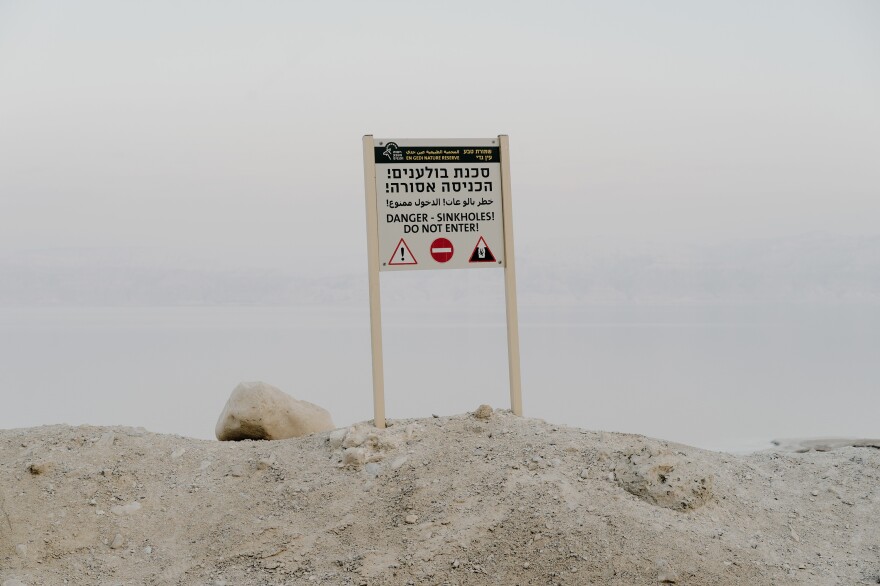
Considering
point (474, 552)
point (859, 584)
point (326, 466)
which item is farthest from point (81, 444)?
point (859, 584)

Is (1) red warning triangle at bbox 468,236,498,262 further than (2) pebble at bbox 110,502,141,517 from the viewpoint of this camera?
Yes

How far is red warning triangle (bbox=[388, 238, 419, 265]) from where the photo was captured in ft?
25.8

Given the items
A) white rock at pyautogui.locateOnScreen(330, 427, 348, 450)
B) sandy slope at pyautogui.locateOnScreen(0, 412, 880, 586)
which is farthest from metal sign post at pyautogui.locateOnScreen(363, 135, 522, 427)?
sandy slope at pyautogui.locateOnScreen(0, 412, 880, 586)

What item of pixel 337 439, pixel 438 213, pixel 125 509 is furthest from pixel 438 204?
pixel 125 509

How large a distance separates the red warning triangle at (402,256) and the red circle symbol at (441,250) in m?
0.22

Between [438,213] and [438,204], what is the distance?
3.9 inches

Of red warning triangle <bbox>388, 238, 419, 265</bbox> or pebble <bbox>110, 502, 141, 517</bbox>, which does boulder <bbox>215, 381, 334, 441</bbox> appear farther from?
red warning triangle <bbox>388, 238, 419, 265</bbox>

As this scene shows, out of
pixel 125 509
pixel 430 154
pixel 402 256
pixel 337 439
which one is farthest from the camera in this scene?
pixel 430 154

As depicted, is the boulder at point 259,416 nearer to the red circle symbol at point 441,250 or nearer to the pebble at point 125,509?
the pebble at point 125,509

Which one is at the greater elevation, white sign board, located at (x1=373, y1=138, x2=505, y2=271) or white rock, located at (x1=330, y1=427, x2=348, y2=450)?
white sign board, located at (x1=373, y1=138, x2=505, y2=271)

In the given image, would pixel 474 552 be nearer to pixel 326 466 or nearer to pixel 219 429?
pixel 326 466

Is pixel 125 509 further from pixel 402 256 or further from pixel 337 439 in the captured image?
pixel 402 256

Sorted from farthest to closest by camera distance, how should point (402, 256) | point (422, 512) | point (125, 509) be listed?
point (402, 256) → point (125, 509) → point (422, 512)

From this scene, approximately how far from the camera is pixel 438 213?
801cm
